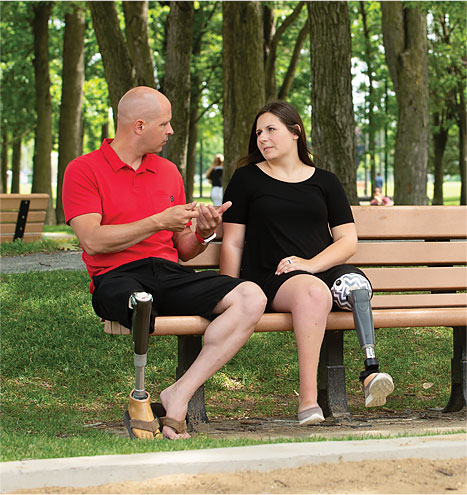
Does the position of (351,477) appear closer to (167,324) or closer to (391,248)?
(167,324)

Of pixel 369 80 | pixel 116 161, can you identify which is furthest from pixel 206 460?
pixel 369 80

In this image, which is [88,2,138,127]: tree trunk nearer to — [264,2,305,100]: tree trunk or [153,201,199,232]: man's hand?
[264,2,305,100]: tree trunk

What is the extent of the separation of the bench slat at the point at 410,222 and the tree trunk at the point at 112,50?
763 cm

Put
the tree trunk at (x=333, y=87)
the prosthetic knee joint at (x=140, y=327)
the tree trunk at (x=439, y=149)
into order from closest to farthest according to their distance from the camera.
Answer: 1. the prosthetic knee joint at (x=140, y=327)
2. the tree trunk at (x=333, y=87)
3. the tree trunk at (x=439, y=149)

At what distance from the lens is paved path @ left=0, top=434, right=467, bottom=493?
9.59ft

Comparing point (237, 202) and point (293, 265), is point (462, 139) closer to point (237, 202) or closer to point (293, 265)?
point (237, 202)

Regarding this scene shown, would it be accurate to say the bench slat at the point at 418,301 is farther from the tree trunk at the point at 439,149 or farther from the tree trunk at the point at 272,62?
the tree trunk at the point at 439,149

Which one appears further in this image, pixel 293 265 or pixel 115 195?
pixel 293 265

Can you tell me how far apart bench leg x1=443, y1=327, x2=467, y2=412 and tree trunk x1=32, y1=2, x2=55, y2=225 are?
14877mm

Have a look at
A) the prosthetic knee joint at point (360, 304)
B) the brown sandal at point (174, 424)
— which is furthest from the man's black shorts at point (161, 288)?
the prosthetic knee joint at point (360, 304)

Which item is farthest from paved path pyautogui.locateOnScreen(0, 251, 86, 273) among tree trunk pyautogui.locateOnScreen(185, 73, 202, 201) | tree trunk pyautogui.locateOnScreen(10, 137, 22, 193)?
tree trunk pyautogui.locateOnScreen(10, 137, 22, 193)

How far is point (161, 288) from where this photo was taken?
434 cm

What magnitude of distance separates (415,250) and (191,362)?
1633mm

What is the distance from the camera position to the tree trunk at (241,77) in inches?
445
